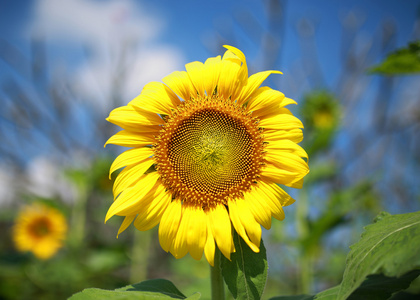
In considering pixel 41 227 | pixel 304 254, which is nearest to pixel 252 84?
pixel 304 254

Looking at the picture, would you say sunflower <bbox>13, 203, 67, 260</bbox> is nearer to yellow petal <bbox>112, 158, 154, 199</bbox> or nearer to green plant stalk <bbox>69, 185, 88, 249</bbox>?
green plant stalk <bbox>69, 185, 88, 249</bbox>

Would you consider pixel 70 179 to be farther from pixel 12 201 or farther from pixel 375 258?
pixel 12 201

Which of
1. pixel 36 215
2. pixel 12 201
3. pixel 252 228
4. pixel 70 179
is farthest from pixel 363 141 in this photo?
pixel 12 201

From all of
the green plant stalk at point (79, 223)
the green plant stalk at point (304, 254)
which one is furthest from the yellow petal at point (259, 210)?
the green plant stalk at point (79, 223)

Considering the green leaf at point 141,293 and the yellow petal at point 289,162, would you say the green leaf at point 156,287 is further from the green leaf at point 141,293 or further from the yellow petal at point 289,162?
the yellow petal at point 289,162

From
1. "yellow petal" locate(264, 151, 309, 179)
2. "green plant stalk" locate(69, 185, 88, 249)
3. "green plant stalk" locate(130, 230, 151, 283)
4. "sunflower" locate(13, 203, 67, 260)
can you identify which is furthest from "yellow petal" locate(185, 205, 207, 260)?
"sunflower" locate(13, 203, 67, 260)

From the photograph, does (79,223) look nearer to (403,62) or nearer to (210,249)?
(210,249)

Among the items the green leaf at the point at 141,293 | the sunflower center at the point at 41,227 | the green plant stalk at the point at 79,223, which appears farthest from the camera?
the sunflower center at the point at 41,227
